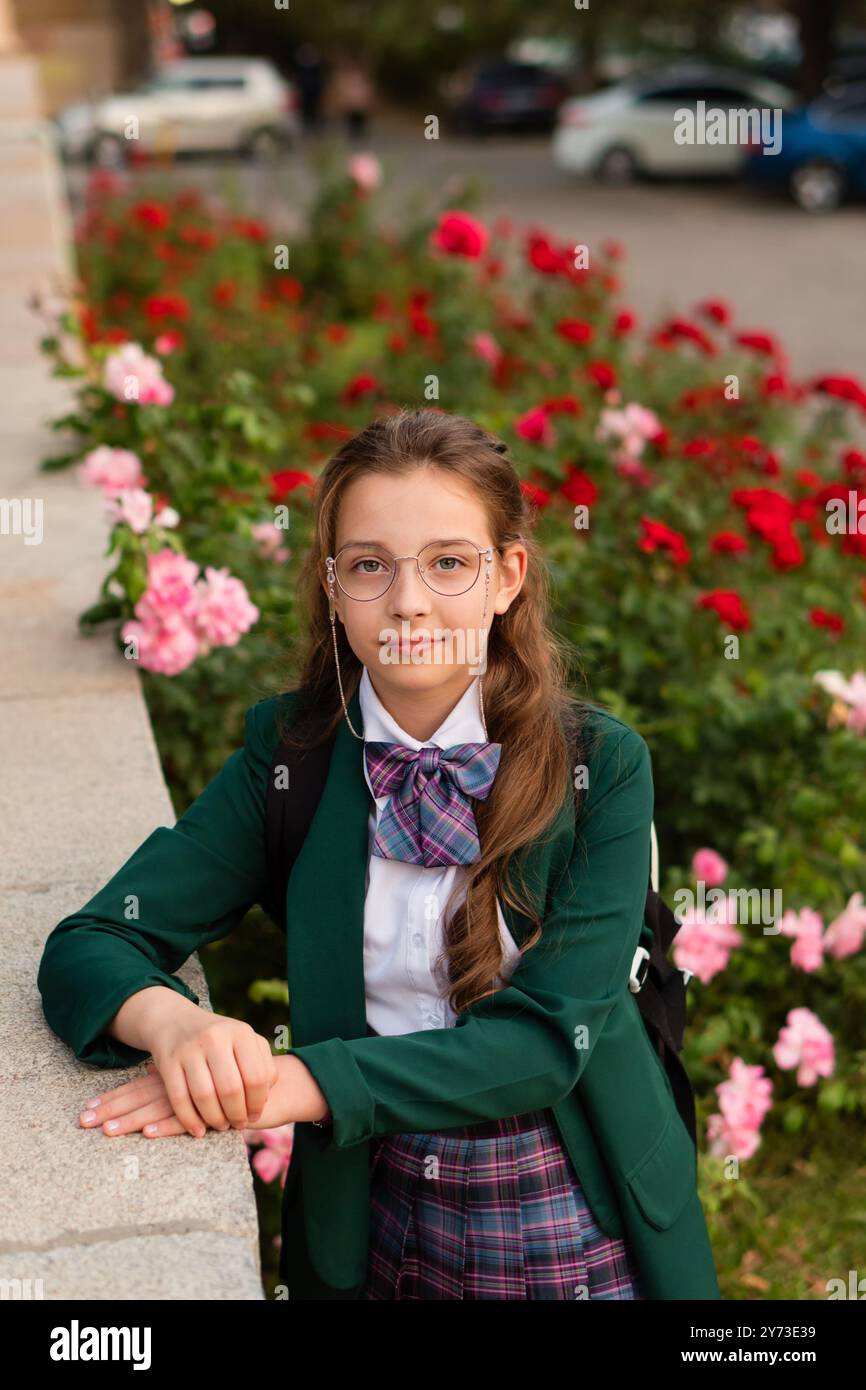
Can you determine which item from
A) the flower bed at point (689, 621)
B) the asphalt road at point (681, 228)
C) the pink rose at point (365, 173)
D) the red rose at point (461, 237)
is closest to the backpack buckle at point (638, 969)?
the flower bed at point (689, 621)

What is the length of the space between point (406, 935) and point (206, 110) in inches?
1024

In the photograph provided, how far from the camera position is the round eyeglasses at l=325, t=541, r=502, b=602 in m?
1.82

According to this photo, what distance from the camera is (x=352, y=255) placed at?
30.1 feet

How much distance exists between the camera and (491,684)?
1954 mm

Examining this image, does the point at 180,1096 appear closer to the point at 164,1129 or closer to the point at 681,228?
the point at 164,1129

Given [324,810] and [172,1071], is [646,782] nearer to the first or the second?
[324,810]

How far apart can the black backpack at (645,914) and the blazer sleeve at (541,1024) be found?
150 millimetres

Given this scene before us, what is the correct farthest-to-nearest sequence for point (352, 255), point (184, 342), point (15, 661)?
1. point (352, 255)
2. point (184, 342)
3. point (15, 661)

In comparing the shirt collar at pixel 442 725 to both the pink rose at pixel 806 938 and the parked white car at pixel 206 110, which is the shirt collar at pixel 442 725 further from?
the parked white car at pixel 206 110

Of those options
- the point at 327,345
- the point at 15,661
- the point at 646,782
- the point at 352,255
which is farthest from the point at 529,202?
the point at 646,782

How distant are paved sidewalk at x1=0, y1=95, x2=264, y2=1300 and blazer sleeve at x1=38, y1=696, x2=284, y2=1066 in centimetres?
9

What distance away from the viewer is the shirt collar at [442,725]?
6.21 feet

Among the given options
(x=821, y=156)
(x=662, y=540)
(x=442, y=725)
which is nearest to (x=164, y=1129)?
(x=442, y=725)

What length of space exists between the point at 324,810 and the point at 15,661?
170 centimetres
